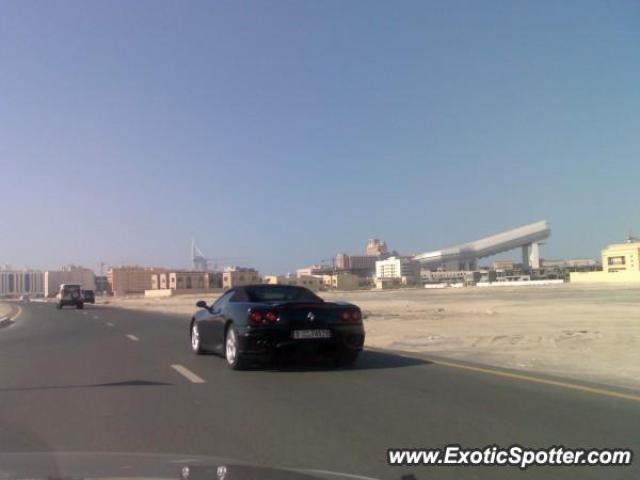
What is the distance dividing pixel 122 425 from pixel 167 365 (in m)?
5.23

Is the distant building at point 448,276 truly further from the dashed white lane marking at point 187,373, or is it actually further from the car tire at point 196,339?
the dashed white lane marking at point 187,373

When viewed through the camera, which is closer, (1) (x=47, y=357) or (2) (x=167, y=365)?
(2) (x=167, y=365)

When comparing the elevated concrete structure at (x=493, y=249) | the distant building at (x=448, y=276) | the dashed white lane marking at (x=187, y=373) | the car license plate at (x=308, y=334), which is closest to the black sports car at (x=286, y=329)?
the car license plate at (x=308, y=334)

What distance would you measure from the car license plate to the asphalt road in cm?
64

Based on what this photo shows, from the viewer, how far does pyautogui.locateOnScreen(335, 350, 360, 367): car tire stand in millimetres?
11672

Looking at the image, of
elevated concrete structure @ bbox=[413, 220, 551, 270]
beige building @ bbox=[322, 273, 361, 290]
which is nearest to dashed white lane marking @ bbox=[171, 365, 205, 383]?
beige building @ bbox=[322, 273, 361, 290]

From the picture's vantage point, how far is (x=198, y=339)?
13883 mm

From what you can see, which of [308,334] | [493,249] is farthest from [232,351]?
[493,249]

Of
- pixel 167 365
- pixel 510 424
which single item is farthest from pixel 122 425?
pixel 167 365

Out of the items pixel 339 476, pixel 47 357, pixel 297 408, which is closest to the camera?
pixel 339 476

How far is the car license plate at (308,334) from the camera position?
10.8m

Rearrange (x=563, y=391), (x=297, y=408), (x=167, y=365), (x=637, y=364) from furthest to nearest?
(x=167, y=365) → (x=637, y=364) → (x=563, y=391) → (x=297, y=408)

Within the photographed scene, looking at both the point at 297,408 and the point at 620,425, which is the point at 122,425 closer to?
the point at 297,408

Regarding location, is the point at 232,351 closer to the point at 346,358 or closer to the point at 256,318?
the point at 256,318
